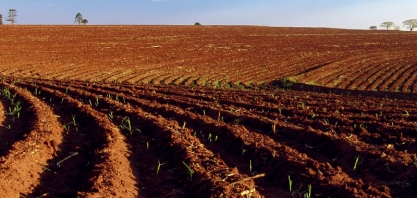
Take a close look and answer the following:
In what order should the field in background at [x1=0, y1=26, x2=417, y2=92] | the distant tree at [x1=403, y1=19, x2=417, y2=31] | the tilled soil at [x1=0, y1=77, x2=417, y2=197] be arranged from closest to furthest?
the tilled soil at [x1=0, y1=77, x2=417, y2=197], the field in background at [x1=0, y1=26, x2=417, y2=92], the distant tree at [x1=403, y1=19, x2=417, y2=31]

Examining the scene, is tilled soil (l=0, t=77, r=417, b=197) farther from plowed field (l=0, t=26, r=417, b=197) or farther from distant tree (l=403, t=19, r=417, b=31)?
distant tree (l=403, t=19, r=417, b=31)

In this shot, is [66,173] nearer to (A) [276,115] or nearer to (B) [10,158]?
(B) [10,158]

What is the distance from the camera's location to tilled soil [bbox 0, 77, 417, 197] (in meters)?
4.77

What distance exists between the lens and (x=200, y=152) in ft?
19.3

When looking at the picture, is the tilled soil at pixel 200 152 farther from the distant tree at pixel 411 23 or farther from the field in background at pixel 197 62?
the distant tree at pixel 411 23

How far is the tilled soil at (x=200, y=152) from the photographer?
4766 millimetres

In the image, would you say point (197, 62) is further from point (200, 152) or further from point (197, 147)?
point (200, 152)

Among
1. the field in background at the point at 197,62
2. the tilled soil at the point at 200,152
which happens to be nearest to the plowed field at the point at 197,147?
the tilled soil at the point at 200,152

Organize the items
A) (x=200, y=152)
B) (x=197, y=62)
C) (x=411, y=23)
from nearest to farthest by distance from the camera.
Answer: (x=200, y=152) → (x=197, y=62) → (x=411, y=23)

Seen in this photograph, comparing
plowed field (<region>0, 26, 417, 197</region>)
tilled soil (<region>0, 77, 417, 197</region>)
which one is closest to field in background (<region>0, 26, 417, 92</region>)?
plowed field (<region>0, 26, 417, 197</region>)

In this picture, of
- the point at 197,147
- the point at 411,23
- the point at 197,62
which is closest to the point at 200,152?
the point at 197,147

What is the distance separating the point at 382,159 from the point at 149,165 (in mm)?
2856

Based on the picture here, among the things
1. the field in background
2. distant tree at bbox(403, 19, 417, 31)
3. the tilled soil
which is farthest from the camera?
distant tree at bbox(403, 19, 417, 31)

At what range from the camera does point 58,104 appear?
9445 mm
